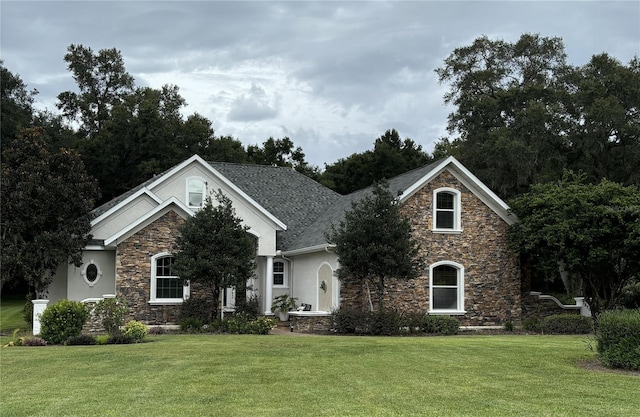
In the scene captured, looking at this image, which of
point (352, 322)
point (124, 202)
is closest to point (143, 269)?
point (124, 202)

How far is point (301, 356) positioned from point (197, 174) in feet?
52.9

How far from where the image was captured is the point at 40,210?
24.4m

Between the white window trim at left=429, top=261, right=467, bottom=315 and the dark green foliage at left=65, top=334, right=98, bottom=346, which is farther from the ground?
the white window trim at left=429, top=261, right=467, bottom=315

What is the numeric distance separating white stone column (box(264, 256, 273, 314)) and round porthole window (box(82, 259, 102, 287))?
21.5 feet

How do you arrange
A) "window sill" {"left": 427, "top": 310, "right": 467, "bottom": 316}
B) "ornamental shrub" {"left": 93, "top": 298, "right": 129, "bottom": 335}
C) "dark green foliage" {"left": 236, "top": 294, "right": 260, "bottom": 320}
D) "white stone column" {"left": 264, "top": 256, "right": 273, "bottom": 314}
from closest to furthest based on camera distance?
"ornamental shrub" {"left": 93, "top": 298, "right": 129, "bottom": 335}
"dark green foliage" {"left": 236, "top": 294, "right": 260, "bottom": 320}
"window sill" {"left": 427, "top": 310, "right": 467, "bottom": 316}
"white stone column" {"left": 264, "top": 256, "right": 273, "bottom": 314}

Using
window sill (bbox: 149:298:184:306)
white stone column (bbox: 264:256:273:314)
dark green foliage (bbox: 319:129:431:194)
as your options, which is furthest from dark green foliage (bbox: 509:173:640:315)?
dark green foliage (bbox: 319:129:431:194)

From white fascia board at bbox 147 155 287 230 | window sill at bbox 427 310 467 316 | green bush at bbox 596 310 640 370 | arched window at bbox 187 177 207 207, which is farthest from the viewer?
arched window at bbox 187 177 207 207

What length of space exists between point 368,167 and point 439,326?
31985 millimetres

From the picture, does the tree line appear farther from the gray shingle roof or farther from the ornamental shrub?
the ornamental shrub

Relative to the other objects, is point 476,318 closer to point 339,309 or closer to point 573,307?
point 573,307

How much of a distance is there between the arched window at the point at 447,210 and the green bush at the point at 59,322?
531 inches

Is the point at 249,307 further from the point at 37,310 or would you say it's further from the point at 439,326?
the point at 37,310

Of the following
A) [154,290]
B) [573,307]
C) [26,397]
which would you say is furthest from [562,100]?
[26,397]

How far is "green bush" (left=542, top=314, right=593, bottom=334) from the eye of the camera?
2200 centimetres
